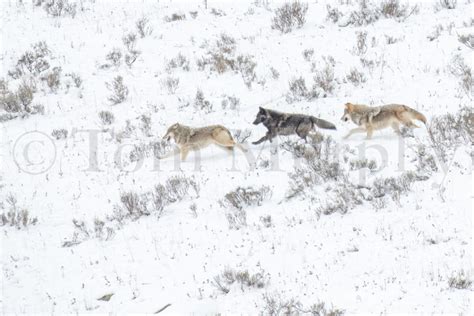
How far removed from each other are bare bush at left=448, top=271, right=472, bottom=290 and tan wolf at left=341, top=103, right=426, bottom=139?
445cm

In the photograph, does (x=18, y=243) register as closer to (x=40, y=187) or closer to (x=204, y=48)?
(x=40, y=187)

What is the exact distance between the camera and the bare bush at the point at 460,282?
5739 millimetres

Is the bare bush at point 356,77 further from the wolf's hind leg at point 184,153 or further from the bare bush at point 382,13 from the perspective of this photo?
the wolf's hind leg at point 184,153

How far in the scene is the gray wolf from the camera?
34.0 feet

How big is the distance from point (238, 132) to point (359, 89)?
291 centimetres

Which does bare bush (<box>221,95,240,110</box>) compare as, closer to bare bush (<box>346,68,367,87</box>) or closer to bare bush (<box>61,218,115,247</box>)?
bare bush (<box>346,68,367,87</box>)

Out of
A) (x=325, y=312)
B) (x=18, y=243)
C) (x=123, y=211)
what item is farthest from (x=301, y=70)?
(x=325, y=312)

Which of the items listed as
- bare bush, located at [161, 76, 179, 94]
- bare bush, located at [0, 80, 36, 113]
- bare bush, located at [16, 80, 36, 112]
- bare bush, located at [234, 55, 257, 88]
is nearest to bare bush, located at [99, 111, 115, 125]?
bare bush, located at [161, 76, 179, 94]

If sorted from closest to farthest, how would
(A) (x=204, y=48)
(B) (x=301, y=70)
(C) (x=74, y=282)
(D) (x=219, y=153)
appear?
(C) (x=74, y=282)
(D) (x=219, y=153)
(B) (x=301, y=70)
(A) (x=204, y=48)

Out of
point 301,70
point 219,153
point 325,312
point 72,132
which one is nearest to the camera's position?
point 325,312

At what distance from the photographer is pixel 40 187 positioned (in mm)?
9969

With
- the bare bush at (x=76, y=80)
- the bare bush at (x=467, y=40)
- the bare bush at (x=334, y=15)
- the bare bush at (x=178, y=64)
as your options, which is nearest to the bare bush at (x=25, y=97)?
the bare bush at (x=76, y=80)

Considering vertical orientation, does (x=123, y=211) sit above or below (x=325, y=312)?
above

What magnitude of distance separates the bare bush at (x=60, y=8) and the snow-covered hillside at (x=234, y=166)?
68mm
